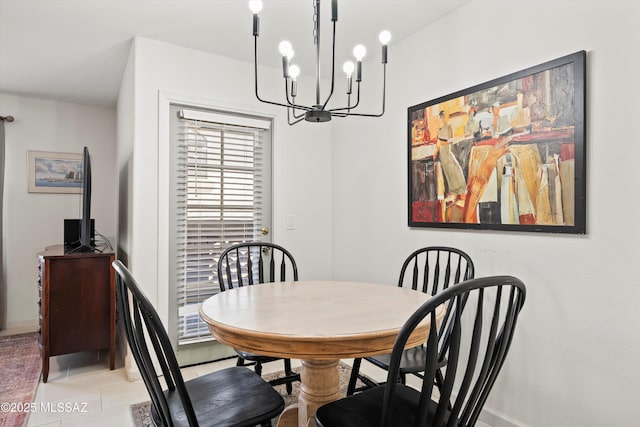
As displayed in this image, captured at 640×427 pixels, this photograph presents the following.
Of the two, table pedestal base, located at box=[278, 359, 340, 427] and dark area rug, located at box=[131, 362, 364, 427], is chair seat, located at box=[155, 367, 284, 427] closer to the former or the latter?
table pedestal base, located at box=[278, 359, 340, 427]

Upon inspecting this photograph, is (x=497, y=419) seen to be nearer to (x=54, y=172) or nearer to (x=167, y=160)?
(x=167, y=160)

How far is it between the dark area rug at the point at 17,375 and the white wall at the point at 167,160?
0.92 m

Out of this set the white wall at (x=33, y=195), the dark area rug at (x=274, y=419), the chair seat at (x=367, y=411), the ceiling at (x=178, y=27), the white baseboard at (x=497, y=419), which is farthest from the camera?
the white wall at (x=33, y=195)

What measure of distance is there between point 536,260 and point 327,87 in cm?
238

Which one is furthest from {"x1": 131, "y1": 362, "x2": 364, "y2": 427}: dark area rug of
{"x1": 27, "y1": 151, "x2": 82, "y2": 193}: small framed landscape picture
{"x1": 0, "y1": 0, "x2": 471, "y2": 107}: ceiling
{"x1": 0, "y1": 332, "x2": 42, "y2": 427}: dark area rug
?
{"x1": 27, "y1": 151, "x2": 82, "y2": 193}: small framed landscape picture

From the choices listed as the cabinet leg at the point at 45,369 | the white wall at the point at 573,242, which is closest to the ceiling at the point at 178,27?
the white wall at the point at 573,242

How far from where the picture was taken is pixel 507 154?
1947 millimetres

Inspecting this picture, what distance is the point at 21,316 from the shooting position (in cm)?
394

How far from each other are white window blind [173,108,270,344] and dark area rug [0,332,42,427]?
0.98m

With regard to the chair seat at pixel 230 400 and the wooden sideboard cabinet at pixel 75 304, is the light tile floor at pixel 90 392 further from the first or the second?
the chair seat at pixel 230 400

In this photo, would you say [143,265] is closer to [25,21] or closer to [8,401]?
[8,401]

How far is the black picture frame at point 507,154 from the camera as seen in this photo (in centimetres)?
168

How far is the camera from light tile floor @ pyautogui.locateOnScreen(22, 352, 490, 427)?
2.08m

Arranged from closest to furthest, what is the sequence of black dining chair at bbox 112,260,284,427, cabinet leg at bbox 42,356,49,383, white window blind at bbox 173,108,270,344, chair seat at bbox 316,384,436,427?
1. black dining chair at bbox 112,260,284,427
2. chair seat at bbox 316,384,436,427
3. cabinet leg at bbox 42,356,49,383
4. white window blind at bbox 173,108,270,344
